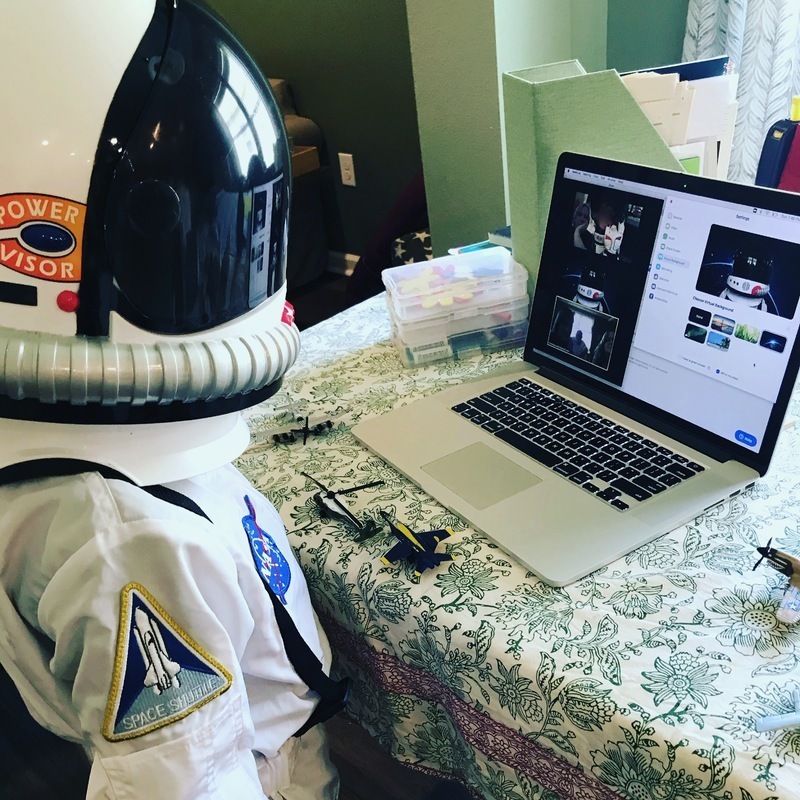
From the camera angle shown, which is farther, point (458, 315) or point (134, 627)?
point (458, 315)

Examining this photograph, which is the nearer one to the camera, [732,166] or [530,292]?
[530,292]

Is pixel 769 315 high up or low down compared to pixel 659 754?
up

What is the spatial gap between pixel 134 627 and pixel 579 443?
0.48 metres

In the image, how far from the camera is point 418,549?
27.4 inches

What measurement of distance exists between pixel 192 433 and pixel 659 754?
0.39 meters

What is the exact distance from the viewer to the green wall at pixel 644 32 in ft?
5.15

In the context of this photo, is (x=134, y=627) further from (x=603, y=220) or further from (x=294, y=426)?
(x=603, y=220)

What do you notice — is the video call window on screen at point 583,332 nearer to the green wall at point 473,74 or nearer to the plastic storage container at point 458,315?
the plastic storage container at point 458,315

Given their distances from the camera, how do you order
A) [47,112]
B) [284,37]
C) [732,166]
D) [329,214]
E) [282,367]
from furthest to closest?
Answer: [329,214]
[284,37]
[732,166]
[282,367]
[47,112]

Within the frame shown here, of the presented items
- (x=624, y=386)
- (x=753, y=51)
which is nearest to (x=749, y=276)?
(x=624, y=386)

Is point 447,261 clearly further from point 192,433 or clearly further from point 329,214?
point 329,214

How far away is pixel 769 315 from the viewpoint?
712mm

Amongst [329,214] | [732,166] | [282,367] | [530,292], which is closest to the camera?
[282,367]

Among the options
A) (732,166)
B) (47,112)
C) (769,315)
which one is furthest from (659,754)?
(732,166)
